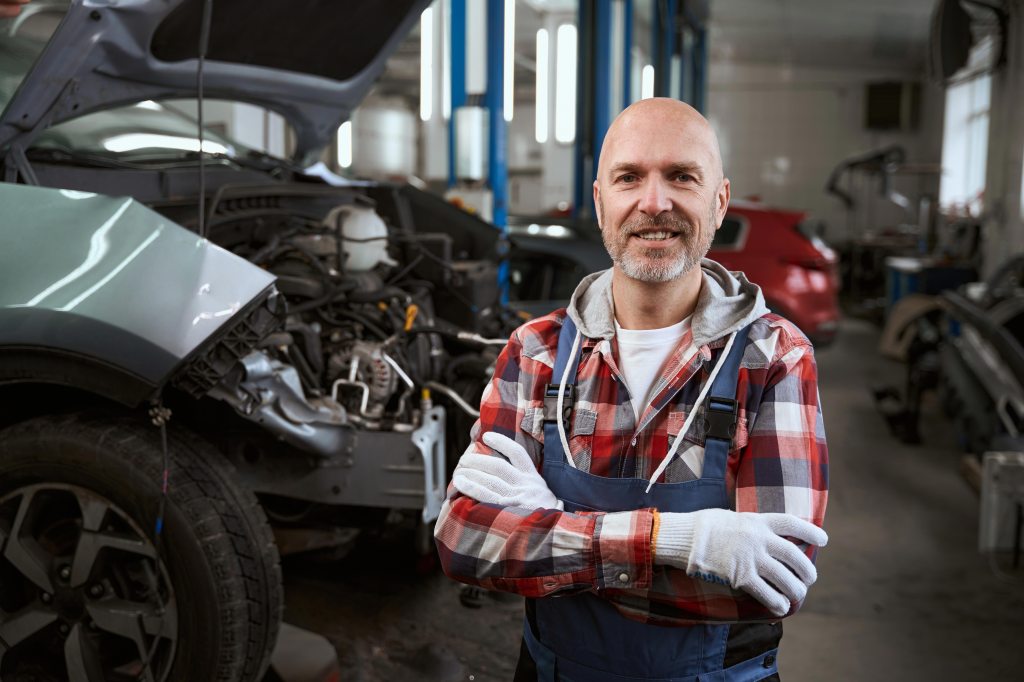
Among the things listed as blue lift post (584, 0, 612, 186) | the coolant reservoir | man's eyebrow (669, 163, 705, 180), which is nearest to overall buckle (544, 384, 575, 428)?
man's eyebrow (669, 163, 705, 180)

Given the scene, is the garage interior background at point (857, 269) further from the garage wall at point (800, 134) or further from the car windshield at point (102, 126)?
the car windshield at point (102, 126)

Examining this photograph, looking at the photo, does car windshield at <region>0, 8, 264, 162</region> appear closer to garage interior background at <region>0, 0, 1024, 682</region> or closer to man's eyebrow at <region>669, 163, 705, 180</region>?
garage interior background at <region>0, 0, 1024, 682</region>

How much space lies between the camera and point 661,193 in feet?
4.33

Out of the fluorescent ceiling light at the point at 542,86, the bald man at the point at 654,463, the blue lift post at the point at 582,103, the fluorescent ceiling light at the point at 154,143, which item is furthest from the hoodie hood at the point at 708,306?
the fluorescent ceiling light at the point at 542,86

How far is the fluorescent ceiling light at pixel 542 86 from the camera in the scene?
996 centimetres

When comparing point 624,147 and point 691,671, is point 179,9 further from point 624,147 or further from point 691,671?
point 691,671

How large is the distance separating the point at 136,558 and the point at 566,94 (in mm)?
7937

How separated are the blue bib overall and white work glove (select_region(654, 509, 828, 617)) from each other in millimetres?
89

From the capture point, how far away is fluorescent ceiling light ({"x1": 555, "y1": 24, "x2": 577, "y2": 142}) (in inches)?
364

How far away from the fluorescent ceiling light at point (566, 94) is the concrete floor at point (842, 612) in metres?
5.99

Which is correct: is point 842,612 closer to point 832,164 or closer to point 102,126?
point 102,126

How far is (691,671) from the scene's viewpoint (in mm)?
1271

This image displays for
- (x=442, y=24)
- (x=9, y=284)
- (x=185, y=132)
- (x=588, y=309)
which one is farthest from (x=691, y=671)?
(x=442, y=24)

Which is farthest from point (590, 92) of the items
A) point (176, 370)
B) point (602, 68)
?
point (176, 370)
